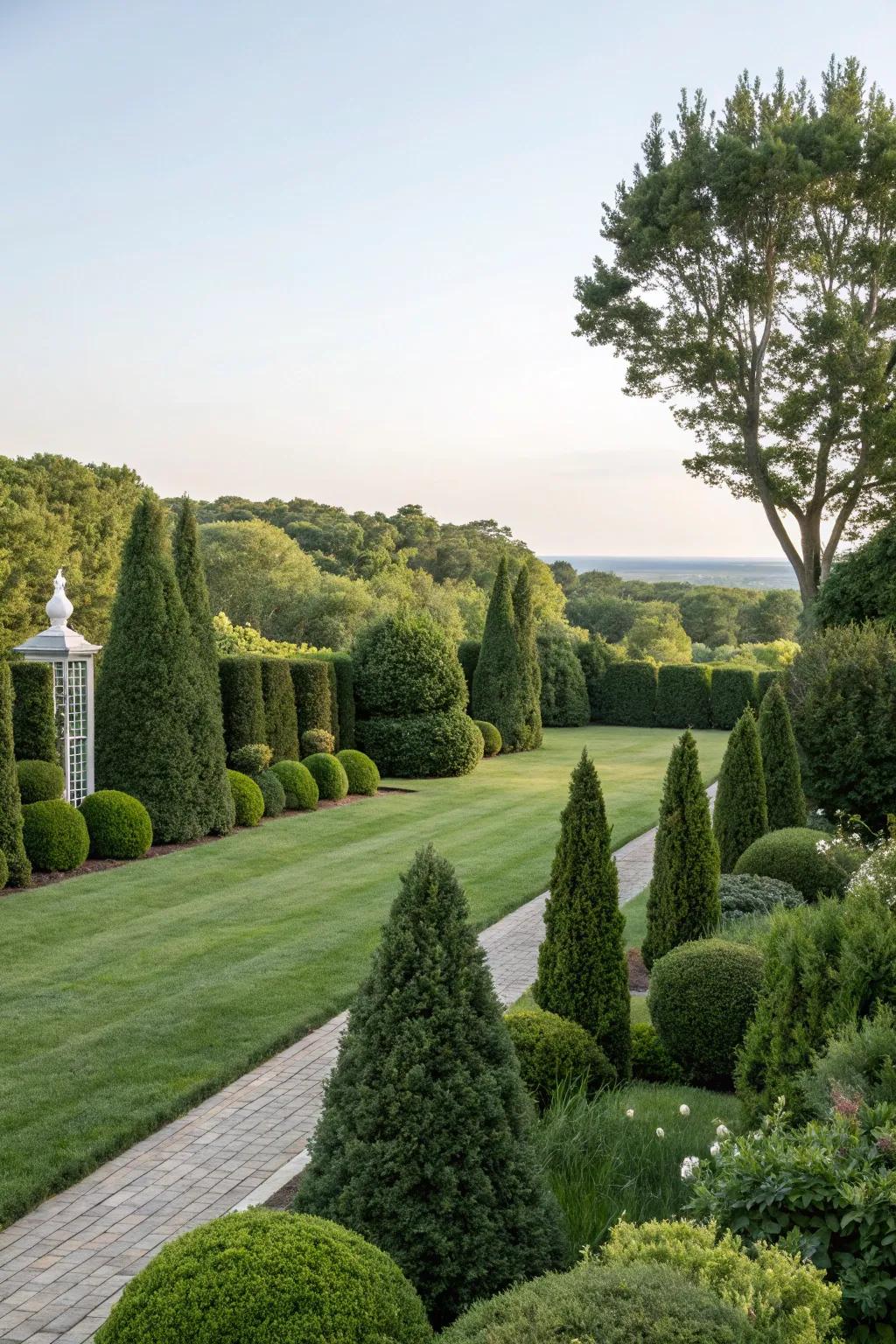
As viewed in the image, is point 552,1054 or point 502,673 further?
point 502,673

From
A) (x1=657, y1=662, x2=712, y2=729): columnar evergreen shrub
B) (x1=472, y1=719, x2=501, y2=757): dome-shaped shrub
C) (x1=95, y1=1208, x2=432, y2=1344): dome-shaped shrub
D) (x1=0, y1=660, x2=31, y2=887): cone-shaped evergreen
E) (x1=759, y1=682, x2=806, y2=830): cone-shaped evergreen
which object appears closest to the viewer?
(x1=95, y1=1208, x2=432, y2=1344): dome-shaped shrub

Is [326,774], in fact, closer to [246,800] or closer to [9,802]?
[246,800]

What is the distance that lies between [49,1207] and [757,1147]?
3.72 meters

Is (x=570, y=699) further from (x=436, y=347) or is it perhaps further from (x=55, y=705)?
(x=55, y=705)

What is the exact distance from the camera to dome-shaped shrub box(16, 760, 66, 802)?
1380cm

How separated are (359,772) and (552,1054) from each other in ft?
50.2

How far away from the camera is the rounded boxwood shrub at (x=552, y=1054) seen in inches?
241

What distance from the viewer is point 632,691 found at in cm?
3794

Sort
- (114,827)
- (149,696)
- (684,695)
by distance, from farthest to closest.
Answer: (684,695) → (149,696) → (114,827)

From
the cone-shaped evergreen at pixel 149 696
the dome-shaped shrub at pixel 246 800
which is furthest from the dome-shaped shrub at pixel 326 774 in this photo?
the cone-shaped evergreen at pixel 149 696

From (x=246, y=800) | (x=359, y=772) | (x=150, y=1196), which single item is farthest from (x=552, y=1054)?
(x=359, y=772)

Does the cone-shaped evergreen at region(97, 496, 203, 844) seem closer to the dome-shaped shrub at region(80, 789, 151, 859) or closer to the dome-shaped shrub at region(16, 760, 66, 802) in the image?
the dome-shaped shrub at region(80, 789, 151, 859)

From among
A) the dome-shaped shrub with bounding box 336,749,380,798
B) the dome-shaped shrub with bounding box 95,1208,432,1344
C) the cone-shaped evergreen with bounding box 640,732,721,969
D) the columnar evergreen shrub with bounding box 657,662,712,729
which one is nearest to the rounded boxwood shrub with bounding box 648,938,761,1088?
the cone-shaped evergreen with bounding box 640,732,721,969

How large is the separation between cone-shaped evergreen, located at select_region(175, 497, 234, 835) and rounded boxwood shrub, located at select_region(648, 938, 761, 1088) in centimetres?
986
